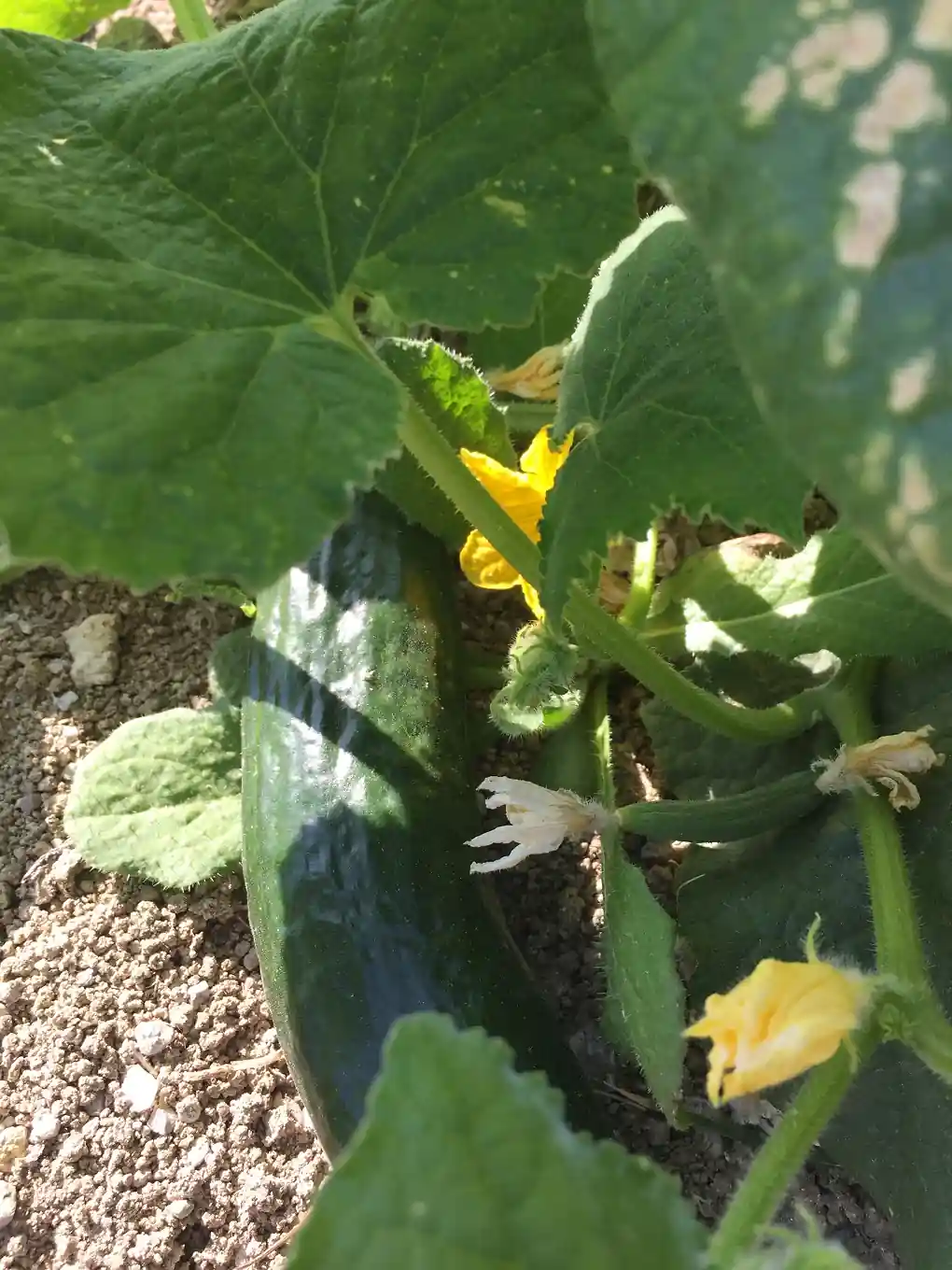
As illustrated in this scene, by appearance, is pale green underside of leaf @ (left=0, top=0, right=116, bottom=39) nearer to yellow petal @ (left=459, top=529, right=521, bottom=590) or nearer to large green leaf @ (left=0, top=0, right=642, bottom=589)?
large green leaf @ (left=0, top=0, right=642, bottom=589)

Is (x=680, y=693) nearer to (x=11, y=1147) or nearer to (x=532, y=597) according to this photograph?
(x=532, y=597)

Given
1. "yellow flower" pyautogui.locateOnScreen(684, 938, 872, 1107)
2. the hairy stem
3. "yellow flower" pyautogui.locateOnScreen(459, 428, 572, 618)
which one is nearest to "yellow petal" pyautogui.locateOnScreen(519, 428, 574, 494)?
"yellow flower" pyautogui.locateOnScreen(459, 428, 572, 618)

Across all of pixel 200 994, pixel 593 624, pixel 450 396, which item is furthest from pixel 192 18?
pixel 200 994

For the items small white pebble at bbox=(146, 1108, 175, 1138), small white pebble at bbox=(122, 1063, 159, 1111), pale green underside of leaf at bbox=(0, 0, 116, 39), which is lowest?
small white pebble at bbox=(146, 1108, 175, 1138)

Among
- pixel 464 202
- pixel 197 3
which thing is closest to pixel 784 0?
pixel 464 202

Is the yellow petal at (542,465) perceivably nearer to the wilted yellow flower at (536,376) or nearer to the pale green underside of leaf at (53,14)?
the wilted yellow flower at (536,376)

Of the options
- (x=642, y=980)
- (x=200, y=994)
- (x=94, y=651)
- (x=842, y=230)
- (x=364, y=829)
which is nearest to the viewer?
(x=842, y=230)
